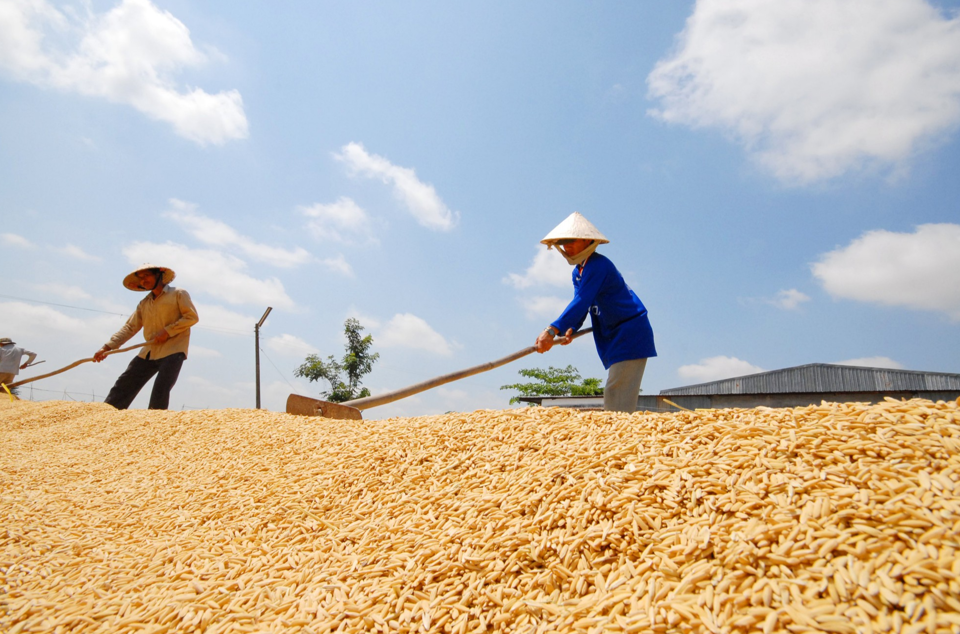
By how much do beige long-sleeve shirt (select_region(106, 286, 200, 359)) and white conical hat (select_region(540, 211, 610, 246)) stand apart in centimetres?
440

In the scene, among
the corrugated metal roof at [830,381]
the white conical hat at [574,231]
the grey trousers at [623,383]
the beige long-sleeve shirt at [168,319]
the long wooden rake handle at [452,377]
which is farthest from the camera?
the corrugated metal roof at [830,381]

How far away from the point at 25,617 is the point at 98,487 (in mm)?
1672

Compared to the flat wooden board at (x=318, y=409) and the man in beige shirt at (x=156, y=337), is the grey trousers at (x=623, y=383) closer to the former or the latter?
the flat wooden board at (x=318, y=409)

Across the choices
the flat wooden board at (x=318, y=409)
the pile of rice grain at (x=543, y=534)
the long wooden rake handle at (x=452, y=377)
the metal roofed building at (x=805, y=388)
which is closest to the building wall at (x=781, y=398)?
the metal roofed building at (x=805, y=388)

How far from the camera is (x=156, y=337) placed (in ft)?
19.8

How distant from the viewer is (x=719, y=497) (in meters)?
1.71

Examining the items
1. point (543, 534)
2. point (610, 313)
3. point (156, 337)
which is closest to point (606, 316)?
point (610, 313)

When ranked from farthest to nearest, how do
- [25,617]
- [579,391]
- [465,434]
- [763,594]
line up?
1. [579,391]
2. [465,434]
3. [25,617]
4. [763,594]

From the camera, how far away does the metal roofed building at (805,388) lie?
9688 millimetres

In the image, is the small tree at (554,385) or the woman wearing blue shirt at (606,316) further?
the small tree at (554,385)

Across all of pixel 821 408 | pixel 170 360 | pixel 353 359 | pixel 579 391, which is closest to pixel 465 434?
pixel 821 408

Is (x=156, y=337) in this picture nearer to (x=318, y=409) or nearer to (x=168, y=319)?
(x=168, y=319)

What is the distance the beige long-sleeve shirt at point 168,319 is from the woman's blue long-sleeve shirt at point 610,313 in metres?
4.56

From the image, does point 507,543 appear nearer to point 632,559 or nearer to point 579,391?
point 632,559
